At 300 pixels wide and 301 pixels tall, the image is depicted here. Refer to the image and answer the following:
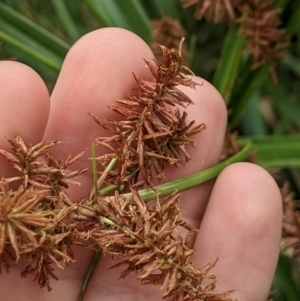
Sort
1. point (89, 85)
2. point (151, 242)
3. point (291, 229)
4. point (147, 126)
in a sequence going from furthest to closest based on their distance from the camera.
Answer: point (291, 229), point (89, 85), point (147, 126), point (151, 242)

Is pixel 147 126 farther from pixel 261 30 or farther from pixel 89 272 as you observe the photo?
pixel 261 30

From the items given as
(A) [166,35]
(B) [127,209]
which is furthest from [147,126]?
(A) [166,35]

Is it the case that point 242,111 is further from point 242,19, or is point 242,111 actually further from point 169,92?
point 169,92

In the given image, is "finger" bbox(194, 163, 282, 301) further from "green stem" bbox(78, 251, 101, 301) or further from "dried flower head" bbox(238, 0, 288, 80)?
"dried flower head" bbox(238, 0, 288, 80)

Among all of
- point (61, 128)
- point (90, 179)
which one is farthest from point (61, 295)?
point (61, 128)

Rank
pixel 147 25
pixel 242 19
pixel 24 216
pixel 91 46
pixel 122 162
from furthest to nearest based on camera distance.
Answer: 1. pixel 147 25
2. pixel 242 19
3. pixel 91 46
4. pixel 122 162
5. pixel 24 216
